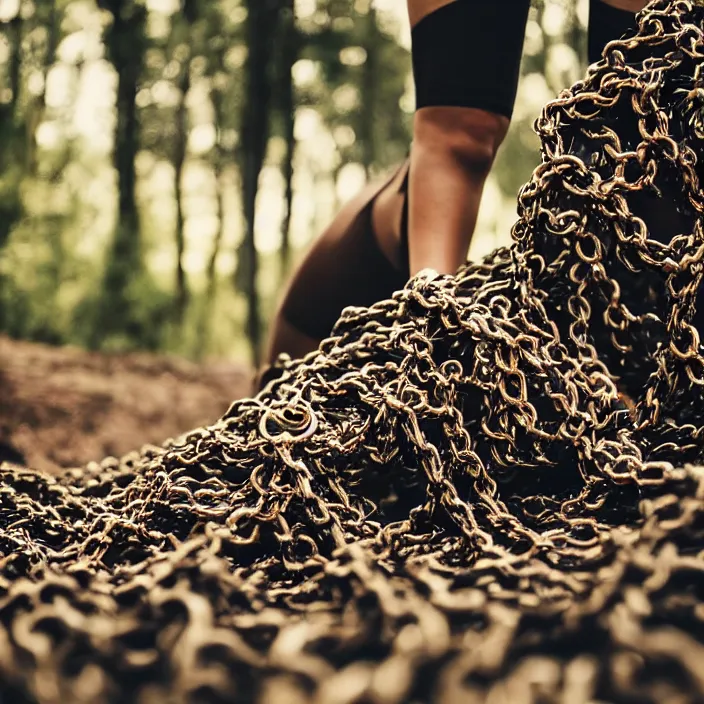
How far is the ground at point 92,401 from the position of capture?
300cm

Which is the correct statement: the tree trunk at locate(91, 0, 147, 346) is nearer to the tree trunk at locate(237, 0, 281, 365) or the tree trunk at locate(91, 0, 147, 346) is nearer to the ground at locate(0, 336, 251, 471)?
the ground at locate(0, 336, 251, 471)


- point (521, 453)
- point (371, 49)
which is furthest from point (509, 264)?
point (371, 49)

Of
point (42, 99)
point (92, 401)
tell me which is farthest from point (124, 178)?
point (92, 401)

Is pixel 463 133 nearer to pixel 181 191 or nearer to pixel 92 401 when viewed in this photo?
pixel 92 401

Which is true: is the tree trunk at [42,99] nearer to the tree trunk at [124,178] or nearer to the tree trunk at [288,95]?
the tree trunk at [124,178]

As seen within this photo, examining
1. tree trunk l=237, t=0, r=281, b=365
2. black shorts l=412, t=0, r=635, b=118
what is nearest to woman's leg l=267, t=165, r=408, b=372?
black shorts l=412, t=0, r=635, b=118

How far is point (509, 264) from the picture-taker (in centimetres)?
123

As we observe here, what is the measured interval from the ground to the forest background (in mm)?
887

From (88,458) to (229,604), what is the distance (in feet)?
8.08

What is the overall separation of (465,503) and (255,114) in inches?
263

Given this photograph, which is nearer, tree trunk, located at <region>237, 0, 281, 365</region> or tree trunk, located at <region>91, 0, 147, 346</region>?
tree trunk, located at <region>237, 0, 281, 365</region>

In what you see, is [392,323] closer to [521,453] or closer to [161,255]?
[521,453]

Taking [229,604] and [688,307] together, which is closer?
[229,604]

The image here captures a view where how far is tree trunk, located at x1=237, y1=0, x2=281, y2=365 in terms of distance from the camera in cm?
642
